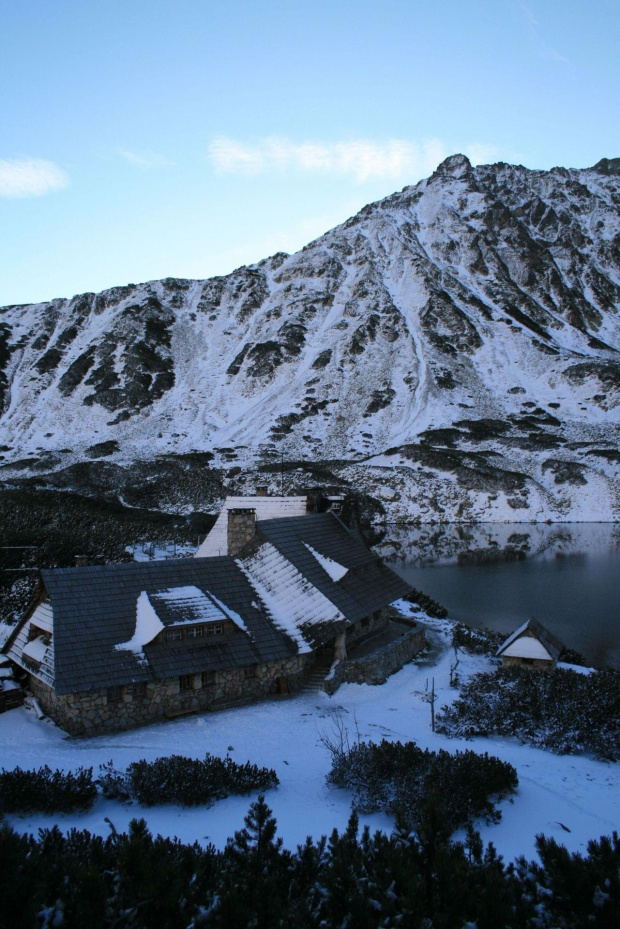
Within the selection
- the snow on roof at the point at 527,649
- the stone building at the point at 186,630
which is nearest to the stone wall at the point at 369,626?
the stone building at the point at 186,630

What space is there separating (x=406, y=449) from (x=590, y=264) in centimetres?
11714

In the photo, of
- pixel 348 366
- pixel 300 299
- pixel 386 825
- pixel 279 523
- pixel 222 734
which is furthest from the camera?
pixel 300 299

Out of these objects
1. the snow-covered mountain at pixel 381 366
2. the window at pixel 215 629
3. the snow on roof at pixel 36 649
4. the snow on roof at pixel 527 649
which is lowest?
the snow on roof at pixel 527 649

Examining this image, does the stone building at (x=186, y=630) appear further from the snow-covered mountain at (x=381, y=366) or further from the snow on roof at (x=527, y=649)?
the snow-covered mountain at (x=381, y=366)

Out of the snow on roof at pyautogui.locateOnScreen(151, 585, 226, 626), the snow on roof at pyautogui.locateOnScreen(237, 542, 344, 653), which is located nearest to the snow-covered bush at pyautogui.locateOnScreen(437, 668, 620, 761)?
the snow on roof at pyautogui.locateOnScreen(237, 542, 344, 653)

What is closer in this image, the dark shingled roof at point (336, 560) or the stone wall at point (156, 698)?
the stone wall at point (156, 698)

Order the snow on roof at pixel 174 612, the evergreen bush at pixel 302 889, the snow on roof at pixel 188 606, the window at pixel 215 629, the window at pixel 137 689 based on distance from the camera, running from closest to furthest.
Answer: the evergreen bush at pixel 302 889 → the window at pixel 137 689 → the snow on roof at pixel 174 612 → the snow on roof at pixel 188 606 → the window at pixel 215 629

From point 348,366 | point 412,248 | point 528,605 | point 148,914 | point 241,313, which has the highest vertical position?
point 412,248

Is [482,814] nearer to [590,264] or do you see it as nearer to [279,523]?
[279,523]

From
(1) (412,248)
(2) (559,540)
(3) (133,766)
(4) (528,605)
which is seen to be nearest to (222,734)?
(3) (133,766)

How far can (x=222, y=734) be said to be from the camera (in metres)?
15.2

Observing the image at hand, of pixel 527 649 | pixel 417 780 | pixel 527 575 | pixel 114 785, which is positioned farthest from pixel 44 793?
pixel 527 575

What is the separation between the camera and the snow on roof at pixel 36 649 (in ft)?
54.5

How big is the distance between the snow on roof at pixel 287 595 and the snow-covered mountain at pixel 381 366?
52.8 m
